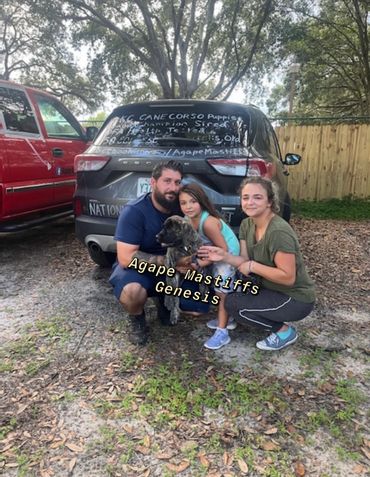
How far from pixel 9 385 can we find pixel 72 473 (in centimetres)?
88

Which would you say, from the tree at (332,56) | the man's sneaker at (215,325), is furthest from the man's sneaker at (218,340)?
the tree at (332,56)

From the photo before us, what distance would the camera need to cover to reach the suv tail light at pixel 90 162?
3.33 meters

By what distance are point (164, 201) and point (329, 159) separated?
22.7 feet

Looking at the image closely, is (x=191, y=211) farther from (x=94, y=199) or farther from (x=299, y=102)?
(x=299, y=102)

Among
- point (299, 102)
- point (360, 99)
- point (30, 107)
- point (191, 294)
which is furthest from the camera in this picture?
point (299, 102)

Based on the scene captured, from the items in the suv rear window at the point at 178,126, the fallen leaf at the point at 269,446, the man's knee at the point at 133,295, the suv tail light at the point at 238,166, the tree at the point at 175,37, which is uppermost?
the tree at the point at 175,37

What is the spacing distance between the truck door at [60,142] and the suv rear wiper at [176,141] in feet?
7.56

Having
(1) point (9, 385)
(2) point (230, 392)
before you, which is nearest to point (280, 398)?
(2) point (230, 392)

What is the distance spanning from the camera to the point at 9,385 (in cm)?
239

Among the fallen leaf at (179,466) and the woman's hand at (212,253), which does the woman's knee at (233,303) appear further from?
the fallen leaf at (179,466)

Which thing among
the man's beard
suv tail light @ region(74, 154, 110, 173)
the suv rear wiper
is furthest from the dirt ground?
the suv rear wiper

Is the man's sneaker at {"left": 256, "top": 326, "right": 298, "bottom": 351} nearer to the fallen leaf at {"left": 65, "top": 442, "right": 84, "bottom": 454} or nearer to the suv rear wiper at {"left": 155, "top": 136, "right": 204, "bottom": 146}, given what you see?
the fallen leaf at {"left": 65, "top": 442, "right": 84, "bottom": 454}

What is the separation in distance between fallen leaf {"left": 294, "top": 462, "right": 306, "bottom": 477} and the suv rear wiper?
7.74ft

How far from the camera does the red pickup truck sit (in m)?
4.32
